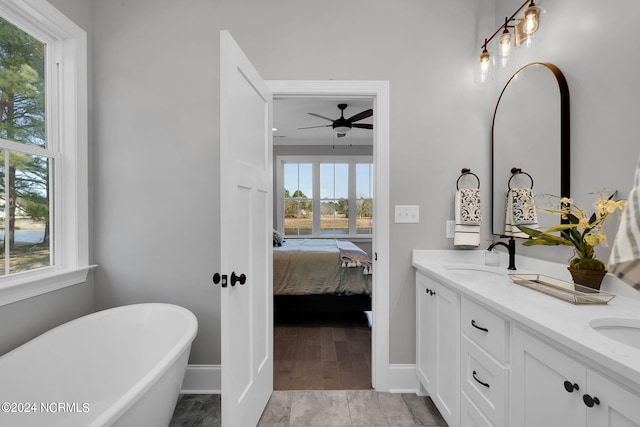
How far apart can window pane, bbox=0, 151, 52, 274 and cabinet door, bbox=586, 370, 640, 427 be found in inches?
97.8

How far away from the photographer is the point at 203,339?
6.83 feet

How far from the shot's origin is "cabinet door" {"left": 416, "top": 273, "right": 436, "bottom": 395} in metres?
1.77

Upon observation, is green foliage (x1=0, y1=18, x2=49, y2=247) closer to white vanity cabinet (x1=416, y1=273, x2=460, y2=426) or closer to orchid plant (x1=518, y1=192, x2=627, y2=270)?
white vanity cabinet (x1=416, y1=273, x2=460, y2=426)

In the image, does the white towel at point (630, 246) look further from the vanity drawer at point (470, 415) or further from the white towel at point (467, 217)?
the white towel at point (467, 217)

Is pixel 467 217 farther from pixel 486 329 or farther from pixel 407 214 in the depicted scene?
pixel 486 329

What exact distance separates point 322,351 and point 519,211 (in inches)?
73.4

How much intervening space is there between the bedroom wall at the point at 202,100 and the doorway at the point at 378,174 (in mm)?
63

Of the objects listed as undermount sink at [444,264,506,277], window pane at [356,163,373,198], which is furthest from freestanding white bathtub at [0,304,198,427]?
window pane at [356,163,373,198]

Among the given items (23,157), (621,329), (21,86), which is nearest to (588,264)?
(621,329)

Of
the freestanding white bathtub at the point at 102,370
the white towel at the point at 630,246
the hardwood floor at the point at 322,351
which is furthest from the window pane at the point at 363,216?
the white towel at the point at 630,246

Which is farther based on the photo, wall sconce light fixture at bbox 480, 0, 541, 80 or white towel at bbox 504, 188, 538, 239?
white towel at bbox 504, 188, 538, 239

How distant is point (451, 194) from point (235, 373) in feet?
5.64

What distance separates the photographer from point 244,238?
1538 mm

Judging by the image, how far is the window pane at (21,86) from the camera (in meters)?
1.60
